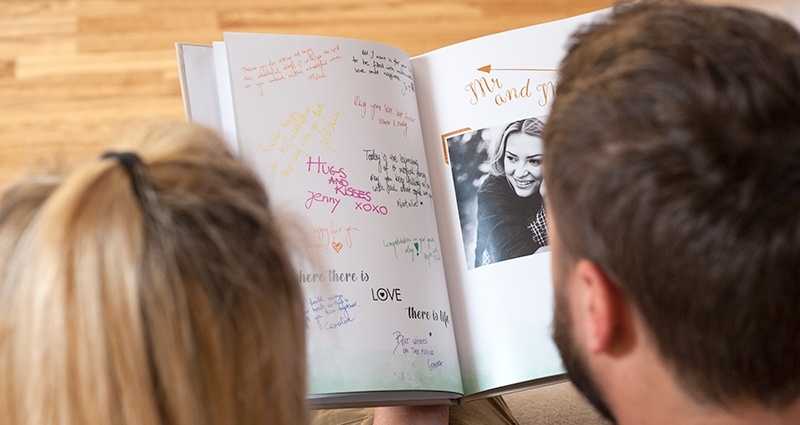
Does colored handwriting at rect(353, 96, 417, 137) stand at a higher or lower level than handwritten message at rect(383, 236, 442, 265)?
higher

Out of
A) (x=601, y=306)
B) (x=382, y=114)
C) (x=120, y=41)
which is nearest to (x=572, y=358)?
(x=601, y=306)

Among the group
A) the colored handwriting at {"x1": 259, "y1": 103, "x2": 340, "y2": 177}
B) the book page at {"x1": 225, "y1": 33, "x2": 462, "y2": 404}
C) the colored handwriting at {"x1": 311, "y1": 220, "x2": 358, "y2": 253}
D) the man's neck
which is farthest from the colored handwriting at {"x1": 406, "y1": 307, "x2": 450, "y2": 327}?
the man's neck

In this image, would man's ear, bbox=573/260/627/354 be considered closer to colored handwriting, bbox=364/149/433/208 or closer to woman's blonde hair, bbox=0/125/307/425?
woman's blonde hair, bbox=0/125/307/425

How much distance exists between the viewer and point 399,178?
3.65ft

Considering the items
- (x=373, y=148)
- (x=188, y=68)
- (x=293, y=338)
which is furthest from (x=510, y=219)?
(x=293, y=338)

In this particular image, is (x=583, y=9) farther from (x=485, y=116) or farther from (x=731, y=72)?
(x=731, y=72)

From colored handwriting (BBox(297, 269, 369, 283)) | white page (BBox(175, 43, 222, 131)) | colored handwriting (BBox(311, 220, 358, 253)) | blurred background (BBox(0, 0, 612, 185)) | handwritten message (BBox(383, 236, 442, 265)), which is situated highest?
blurred background (BBox(0, 0, 612, 185))

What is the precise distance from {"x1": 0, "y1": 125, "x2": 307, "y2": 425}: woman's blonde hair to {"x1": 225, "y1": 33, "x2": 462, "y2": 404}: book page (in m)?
0.45

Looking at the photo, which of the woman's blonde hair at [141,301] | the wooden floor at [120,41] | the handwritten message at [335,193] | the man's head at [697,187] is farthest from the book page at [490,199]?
the wooden floor at [120,41]

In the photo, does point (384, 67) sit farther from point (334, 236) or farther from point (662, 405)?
point (662, 405)

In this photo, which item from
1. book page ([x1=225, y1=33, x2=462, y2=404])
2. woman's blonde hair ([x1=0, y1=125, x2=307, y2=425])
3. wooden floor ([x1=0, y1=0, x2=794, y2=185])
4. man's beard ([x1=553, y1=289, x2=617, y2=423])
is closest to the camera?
woman's blonde hair ([x1=0, y1=125, x2=307, y2=425])

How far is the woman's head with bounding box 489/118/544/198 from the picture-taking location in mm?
1144

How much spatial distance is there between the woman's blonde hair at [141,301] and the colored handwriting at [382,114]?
1.78 ft

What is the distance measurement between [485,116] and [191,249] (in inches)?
26.0
